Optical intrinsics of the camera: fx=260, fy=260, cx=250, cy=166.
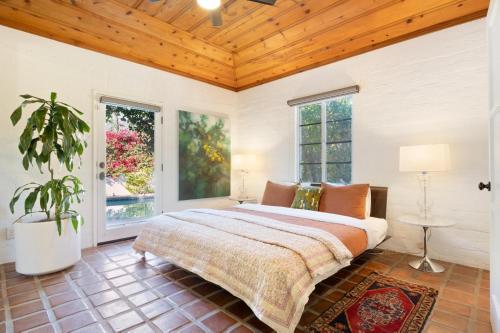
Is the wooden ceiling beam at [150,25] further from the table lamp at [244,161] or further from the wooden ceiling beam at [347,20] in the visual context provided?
the table lamp at [244,161]

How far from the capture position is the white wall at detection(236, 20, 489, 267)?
8.82ft

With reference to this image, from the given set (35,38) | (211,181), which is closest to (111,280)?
(211,181)

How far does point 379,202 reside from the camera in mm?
3178

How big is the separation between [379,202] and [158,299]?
8.66 ft

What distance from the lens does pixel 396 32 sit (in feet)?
10.1

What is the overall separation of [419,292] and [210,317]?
1708 millimetres

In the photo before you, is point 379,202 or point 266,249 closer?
point 266,249

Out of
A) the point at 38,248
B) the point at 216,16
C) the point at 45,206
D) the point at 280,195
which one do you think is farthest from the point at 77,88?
the point at 280,195

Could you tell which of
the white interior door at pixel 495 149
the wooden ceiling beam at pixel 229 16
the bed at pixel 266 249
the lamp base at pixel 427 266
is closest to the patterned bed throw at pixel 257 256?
the bed at pixel 266 249

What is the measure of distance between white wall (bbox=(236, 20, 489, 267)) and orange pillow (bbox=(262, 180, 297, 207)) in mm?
917

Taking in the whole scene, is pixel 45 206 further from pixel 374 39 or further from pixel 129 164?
pixel 374 39

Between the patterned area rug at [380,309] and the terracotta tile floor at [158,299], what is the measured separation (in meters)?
0.08

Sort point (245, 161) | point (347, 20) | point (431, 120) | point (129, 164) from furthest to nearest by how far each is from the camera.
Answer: point (245, 161), point (129, 164), point (347, 20), point (431, 120)

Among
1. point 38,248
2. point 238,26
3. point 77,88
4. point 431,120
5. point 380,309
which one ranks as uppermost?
point 238,26
